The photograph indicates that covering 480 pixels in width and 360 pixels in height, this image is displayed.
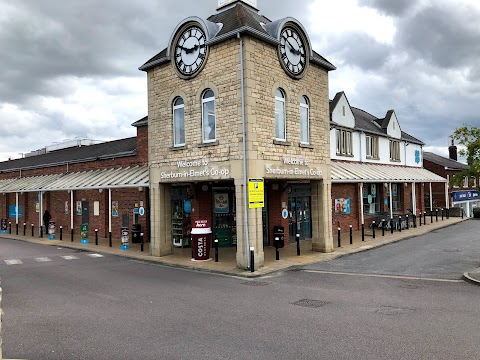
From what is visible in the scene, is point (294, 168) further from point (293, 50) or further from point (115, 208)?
point (115, 208)

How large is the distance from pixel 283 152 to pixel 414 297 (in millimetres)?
7077

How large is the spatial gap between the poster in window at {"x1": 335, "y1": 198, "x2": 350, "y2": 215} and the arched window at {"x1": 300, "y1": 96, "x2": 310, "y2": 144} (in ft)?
26.2

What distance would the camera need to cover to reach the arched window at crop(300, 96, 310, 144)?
52.6ft

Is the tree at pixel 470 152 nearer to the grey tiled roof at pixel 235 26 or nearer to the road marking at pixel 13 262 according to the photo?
the grey tiled roof at pixel 235 26

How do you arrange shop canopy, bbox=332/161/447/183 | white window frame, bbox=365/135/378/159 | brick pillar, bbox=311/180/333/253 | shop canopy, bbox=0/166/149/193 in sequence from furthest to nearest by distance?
1. white window frame, bbox=365/135/378/159
2. shop canopy, bbox=332/161/447/183
3. shop canopy, bbox=0/166/149/193
4. brick pillar, bbox=311/180/333/253

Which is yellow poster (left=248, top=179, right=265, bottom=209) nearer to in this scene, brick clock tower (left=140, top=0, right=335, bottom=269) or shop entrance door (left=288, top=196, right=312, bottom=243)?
brick clock tower (left=140, top=0, right=335, bottom=269)

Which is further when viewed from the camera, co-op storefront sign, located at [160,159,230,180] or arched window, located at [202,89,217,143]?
arched window, located at [202,89,217,143]

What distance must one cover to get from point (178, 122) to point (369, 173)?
1316 cm

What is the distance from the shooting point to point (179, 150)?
50.5ft

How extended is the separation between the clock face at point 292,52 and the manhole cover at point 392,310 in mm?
9683

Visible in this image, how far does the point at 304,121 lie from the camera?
16219 mm

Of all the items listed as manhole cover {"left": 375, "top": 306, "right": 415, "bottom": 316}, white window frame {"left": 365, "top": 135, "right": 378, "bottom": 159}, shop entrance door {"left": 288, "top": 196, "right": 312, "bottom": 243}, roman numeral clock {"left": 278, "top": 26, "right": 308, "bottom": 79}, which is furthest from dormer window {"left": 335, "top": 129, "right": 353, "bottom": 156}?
manhole cover {"left": 375, "top": 306, "right": 415, "bottom": 316}

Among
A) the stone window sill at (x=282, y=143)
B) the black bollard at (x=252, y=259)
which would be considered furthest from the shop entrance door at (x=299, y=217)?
the black bollard at (x=252, y=259)

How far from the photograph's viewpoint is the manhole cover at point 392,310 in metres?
8.00
